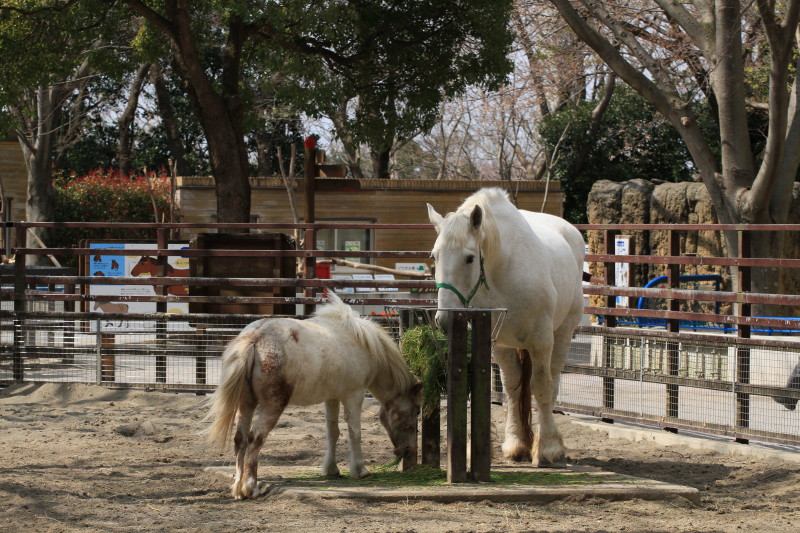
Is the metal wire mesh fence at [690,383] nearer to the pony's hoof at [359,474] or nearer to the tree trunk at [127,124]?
the pony's hoof at [359,474]

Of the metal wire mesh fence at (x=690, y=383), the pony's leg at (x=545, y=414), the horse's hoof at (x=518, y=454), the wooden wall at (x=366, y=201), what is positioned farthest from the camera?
the wooden wall at (x=366, y=201)

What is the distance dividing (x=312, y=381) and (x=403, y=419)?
0.72m

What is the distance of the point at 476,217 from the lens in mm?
5168

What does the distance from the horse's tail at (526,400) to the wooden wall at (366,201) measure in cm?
1345

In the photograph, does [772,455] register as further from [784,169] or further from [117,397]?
A: [784,169]

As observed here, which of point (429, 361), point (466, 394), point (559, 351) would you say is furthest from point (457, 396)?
point (559, 351)

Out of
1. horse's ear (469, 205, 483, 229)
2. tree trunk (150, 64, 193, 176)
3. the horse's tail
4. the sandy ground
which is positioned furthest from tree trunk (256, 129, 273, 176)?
horse's ear (469, 205, 483, 229)

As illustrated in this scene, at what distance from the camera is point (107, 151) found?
100ft

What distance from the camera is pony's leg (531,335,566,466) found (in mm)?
5805

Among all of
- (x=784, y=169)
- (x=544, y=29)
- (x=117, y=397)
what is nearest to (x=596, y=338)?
(x=117, y=397)

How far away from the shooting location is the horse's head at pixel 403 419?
5504 mm

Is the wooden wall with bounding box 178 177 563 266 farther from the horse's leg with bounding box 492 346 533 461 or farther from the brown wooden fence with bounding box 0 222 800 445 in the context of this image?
the horse's leg with bounding box 492 346 533 461

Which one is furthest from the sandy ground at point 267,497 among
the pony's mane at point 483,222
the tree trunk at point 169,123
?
the tree trunk at point 169,123

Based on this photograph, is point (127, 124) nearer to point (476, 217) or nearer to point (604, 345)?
point (604, 345)
